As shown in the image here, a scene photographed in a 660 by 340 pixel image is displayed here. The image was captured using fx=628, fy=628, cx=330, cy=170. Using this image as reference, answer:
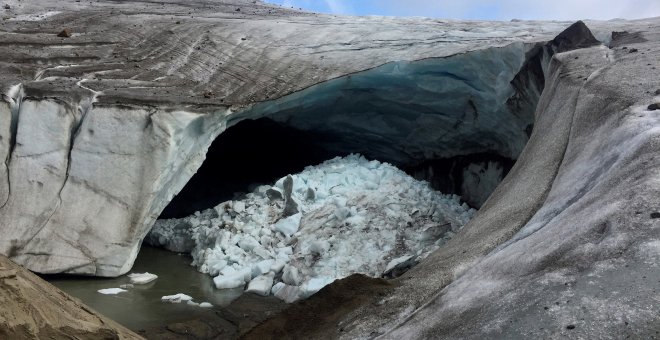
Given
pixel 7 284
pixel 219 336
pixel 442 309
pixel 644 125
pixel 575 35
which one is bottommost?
pixel 219 336

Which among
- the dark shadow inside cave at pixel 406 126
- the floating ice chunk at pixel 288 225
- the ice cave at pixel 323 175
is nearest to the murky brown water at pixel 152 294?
the ice cave at pixel 323 175

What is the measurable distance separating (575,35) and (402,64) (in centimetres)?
209

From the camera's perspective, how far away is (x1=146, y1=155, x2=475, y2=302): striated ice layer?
6.77 metres

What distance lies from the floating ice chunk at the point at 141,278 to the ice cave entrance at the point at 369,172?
27.9 inches

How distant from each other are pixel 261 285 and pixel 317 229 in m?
1.28

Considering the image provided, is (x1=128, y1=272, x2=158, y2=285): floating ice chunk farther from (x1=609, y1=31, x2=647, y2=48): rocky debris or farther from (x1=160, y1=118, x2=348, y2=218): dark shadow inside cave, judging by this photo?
(x1=609, y1=31, x2=647, y2=48): rocky debris

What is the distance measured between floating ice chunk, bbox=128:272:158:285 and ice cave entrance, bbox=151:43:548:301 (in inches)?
27.9

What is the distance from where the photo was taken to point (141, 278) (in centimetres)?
661

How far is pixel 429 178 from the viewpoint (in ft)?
32.0

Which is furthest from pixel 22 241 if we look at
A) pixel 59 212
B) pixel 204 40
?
pixel 204 40

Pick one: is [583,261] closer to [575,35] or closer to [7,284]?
[7,284]

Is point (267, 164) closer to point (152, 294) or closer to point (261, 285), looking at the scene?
point (261, 285)

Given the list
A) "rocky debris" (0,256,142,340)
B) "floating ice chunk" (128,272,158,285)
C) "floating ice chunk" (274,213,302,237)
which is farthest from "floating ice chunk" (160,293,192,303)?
"rocky debris" (0,256,142,340)

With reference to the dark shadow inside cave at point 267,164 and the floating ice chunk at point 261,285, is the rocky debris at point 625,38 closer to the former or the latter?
the dark shadow inside cave at point 267,164
